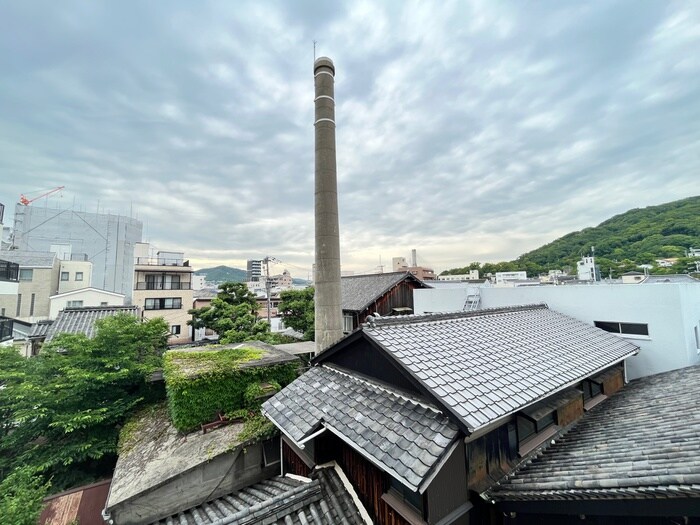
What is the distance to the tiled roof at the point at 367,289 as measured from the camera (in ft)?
69.6

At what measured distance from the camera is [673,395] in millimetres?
6848

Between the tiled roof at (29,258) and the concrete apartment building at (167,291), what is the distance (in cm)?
696

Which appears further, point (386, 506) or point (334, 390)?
point (334, 390)

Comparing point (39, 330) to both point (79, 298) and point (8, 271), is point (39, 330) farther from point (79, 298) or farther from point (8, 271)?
point (79, 298)

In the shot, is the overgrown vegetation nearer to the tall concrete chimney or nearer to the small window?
the tall concrete chimney

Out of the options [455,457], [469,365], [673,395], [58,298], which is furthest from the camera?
[58,298]

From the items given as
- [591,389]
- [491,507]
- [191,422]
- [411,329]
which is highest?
[411,329]

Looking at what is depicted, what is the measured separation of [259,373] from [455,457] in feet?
26.9

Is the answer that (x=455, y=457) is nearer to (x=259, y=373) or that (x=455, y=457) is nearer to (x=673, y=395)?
(x=673, y=395)

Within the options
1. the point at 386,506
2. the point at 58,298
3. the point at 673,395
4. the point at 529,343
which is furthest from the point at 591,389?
the point at 58,298

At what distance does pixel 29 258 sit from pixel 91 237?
21.3 feet

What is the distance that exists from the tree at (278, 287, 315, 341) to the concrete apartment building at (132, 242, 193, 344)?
12.9 metres

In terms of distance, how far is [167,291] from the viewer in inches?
1152

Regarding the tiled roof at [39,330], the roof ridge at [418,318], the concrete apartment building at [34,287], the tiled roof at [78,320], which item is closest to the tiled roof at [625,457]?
the roof ridge at [418,318]
